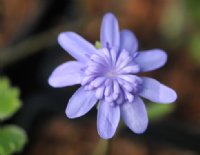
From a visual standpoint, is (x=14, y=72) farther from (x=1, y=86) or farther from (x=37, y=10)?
(x=1, y=86)

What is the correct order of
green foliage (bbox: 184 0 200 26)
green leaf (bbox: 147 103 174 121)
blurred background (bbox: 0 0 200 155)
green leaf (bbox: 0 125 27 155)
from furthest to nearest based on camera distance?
green foliage (bbox: 184 0 200 26), blurred background (bbox: 0 0 200 155), green leaf (bbox: 147 103 174 121), green leaf (bbox: 0 125 27 155)

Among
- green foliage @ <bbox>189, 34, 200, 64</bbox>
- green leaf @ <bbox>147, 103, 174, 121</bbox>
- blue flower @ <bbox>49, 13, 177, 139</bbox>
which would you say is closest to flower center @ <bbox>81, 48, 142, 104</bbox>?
blue flower @ <bbox>49, 13, 177, 139</bbox>

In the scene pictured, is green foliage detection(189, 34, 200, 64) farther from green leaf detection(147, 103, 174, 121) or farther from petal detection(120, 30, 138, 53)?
petal detection(120, 30, 138, 53)

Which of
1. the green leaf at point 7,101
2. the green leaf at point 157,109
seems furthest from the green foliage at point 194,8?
the green leaf at point 7,101

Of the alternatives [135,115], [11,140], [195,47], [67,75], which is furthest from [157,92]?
[195,47]

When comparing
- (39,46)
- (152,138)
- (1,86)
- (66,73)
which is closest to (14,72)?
(39,46)

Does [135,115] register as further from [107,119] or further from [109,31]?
[109,31]

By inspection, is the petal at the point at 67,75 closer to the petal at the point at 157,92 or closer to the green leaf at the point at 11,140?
the petal at the point at 157,92
